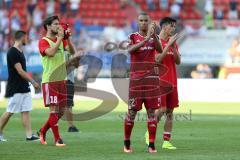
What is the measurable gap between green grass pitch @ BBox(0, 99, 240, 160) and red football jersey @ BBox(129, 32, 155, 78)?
1.38m

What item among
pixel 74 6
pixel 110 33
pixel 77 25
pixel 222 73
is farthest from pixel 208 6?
pixel 74 6

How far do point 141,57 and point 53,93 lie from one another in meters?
2.15

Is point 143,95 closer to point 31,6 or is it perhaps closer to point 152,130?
point 152,130

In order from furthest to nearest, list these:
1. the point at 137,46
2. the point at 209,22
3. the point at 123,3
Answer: the point at 123,3 → the point at 209,22 → the point at 137,46

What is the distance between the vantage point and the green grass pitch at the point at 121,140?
12.2 m

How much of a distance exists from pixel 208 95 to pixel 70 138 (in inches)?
576

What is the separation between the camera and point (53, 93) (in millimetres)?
13898

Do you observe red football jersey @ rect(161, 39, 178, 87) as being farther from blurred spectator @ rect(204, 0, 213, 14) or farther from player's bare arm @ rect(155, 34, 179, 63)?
blurred spectator @ rect(204, 0, 213, 14)

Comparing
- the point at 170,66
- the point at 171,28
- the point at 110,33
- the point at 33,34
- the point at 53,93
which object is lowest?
the point at 53,93

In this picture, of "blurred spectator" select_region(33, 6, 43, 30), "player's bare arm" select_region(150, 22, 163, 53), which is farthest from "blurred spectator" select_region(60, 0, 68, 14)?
"player's bare arm" select_region(150, 22, 163, 53)

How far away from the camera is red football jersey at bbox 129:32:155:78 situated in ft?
41.1

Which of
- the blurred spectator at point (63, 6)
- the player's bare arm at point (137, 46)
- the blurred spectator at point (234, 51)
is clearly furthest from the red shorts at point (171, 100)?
the blurred spectator at point (63, 6)

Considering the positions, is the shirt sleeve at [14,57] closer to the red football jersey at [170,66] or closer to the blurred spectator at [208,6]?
the red football jersey at [170,66]

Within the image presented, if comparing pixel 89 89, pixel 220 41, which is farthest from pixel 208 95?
pixel 220 41
